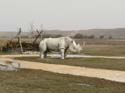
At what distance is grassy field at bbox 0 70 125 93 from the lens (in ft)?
57.4

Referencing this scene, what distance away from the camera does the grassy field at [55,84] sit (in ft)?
57.4

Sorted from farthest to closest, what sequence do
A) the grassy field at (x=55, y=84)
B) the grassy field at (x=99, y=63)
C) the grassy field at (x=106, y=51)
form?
the grassy field at (x=106, y=51), the grassy field at (x=99, y=63), the grassy field at (x=55, y=84)

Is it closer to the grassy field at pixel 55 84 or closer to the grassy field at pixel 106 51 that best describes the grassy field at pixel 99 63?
the grassy field at pixel 55 84

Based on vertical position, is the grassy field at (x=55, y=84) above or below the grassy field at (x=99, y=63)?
above

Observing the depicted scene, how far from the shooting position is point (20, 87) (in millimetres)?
18266

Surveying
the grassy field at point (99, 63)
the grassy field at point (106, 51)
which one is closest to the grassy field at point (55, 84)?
the grassy field at point (99, 63)

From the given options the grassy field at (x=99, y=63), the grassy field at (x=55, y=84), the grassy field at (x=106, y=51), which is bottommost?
the grassy field at (x=106, y=51)

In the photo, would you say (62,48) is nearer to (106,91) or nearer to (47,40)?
(47,40)

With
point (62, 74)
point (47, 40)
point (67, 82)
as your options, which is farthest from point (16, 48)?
point (67, 82)

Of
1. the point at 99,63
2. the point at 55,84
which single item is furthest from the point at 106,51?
the point at 55,84

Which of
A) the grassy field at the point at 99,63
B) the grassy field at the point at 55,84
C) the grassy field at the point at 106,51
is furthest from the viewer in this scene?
the grassy field at the point at 106,51

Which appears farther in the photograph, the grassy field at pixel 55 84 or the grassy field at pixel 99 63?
the grassy field at pixel 99 63

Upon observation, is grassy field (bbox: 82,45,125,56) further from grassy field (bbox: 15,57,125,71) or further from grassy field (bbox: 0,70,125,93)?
grassy field (bbox: 0,70,125,93)

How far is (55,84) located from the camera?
19.4m
